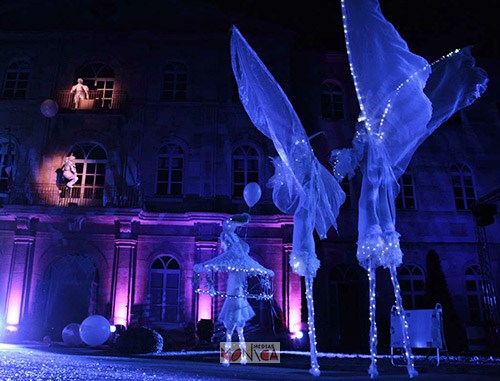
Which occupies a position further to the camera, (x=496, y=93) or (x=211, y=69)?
(x=496, y=93)

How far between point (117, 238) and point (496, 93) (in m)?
16.4

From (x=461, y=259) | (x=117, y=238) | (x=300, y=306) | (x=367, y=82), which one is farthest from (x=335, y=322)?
(x=367, y=82)

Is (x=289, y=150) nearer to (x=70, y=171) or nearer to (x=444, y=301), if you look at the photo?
(x=444, y=301)

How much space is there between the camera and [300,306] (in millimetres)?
15703

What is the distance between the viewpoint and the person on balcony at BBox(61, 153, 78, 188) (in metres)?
16.3

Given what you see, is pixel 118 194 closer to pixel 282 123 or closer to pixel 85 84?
pixel 85 84

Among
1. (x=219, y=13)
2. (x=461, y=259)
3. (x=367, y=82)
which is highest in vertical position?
(x=219, y=13)

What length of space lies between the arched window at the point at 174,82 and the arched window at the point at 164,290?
20.8 feet

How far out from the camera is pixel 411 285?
17125mm

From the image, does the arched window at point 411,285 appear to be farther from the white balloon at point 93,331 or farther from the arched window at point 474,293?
the white balloon at point 93,331

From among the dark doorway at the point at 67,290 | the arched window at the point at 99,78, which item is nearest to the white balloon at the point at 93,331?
the dark doorway at the point at 67,290

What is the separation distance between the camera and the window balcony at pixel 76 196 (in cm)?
1606

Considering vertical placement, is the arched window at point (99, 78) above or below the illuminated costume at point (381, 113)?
above

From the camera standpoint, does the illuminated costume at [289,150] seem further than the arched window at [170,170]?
No
